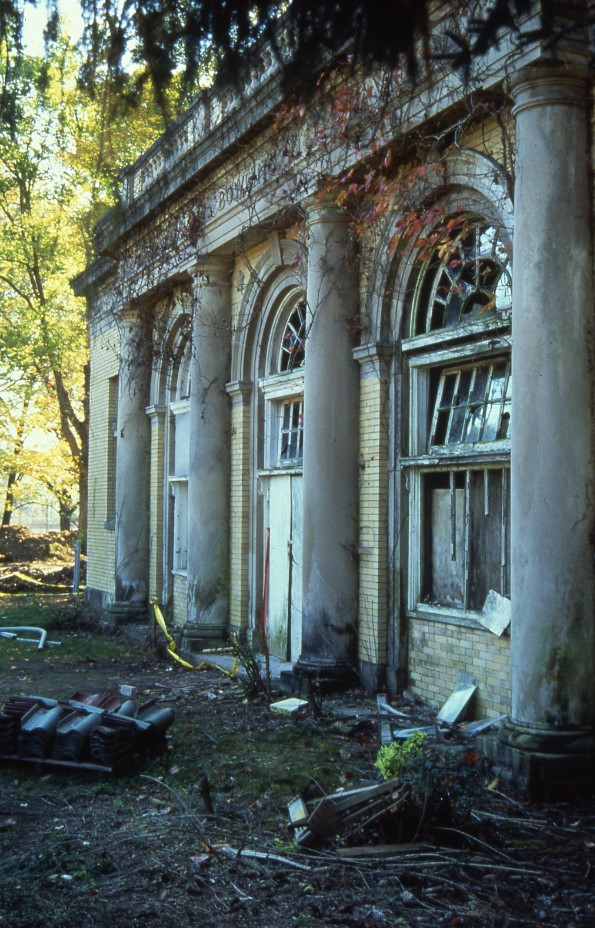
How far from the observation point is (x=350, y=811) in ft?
17.5

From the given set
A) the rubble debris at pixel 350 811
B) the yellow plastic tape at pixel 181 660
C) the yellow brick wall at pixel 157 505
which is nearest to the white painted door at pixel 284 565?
the yellow plastic tape at pixel 181 660

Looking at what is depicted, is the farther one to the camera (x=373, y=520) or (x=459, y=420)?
(x=373, y=520)

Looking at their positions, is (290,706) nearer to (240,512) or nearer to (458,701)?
(458,701)

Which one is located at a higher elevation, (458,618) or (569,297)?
(569,297)

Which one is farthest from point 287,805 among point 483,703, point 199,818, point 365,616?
point 365,616

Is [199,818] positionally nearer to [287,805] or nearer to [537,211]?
[287,805]

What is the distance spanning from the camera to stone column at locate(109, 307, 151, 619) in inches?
644

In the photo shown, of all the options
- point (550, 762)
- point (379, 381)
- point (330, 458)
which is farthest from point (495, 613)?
point (379, 381)

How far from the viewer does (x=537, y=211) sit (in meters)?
6.61

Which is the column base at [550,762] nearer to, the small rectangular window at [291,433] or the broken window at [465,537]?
the broken window at [465,537]

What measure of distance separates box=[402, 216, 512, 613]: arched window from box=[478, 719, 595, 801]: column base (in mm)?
1847

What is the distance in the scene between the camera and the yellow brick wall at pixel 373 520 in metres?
9.42

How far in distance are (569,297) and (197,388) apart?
7.65 meters

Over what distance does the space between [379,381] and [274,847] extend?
17.4 ft
